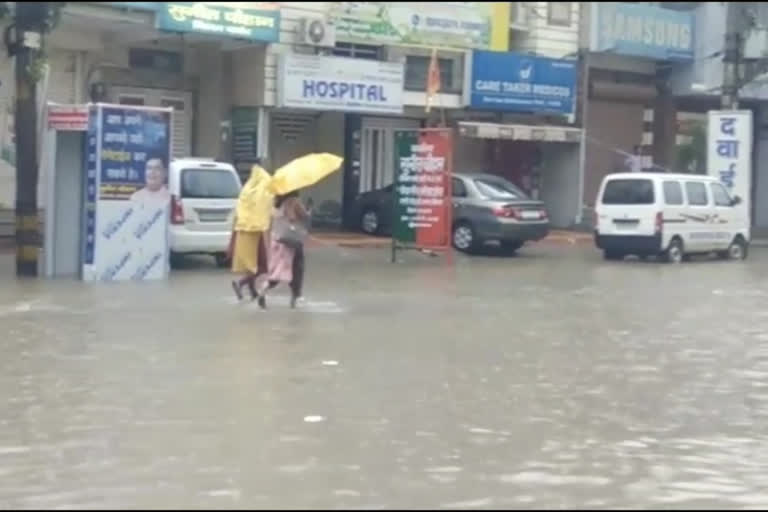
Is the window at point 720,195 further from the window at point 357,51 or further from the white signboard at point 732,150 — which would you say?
the window at point 357,51

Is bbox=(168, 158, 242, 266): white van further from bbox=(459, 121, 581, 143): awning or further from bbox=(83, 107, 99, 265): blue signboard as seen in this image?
bbox=(459, 121, 581, 143): awning

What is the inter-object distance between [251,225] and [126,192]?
11.1 ft

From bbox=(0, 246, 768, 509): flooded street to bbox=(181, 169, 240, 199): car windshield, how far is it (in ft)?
11.4

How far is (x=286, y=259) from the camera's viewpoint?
58.1ft

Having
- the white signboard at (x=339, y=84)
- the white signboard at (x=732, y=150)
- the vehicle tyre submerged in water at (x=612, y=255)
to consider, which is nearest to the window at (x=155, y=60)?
the white signboard at (x=339, y=84)

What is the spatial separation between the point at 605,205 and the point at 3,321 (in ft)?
50.8

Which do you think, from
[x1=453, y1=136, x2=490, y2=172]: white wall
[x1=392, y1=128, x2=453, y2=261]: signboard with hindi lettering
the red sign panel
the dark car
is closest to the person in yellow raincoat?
the red sign panel

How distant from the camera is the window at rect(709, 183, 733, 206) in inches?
1166

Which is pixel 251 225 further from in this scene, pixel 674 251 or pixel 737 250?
pixel 737 250

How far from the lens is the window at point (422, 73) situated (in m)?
33.2

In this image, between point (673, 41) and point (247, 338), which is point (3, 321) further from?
point (673, 41)

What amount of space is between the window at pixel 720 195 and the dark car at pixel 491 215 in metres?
3.32

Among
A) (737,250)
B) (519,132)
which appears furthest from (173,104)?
(737,250)

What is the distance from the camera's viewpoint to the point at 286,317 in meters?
16.6
